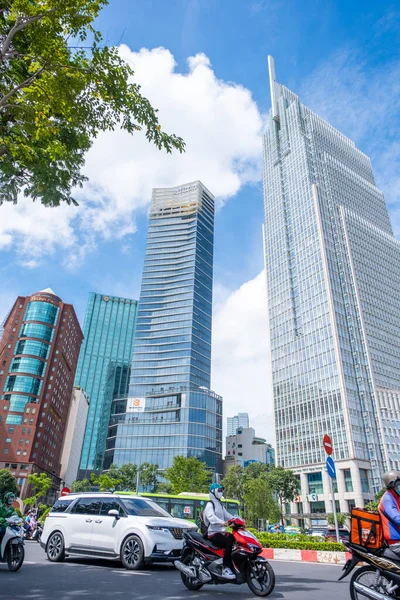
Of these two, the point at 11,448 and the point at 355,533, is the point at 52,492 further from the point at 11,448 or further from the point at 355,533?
the point at 355,533

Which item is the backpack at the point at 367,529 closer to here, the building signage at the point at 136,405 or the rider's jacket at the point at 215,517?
the rider's jacket at the point at 215,517

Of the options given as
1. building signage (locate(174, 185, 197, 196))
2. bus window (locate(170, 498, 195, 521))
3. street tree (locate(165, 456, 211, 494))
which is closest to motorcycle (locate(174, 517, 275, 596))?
bus window (locate(170, 498, 195, 521))

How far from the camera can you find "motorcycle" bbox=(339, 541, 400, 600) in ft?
16.0

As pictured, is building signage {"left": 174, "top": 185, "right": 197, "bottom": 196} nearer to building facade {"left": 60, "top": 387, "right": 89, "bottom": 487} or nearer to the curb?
building facade {"left": 60, "top": 387, "right": 89, "bottom": 487}

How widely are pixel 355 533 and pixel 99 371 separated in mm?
186141

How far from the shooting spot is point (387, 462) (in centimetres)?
7325

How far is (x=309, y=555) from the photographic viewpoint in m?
15.5

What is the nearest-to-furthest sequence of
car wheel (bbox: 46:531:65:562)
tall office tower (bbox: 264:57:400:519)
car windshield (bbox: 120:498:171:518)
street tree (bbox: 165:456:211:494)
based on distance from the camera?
car windshield (bbox: 120:498:171:518) < car wheel (bbox: 46:531:65:562) < street tree (bbox: 165:456:211:494) < tall office tower (bbox: 264:57:400:519)

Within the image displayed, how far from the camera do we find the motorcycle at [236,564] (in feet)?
20.6

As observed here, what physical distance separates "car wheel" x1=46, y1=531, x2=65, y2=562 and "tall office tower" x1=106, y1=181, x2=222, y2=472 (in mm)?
95400

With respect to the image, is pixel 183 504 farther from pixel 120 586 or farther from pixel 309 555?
pixel 120 586

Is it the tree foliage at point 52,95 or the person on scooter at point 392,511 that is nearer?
the person on scooter at point 392,511

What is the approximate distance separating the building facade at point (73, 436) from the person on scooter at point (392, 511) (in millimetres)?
139286

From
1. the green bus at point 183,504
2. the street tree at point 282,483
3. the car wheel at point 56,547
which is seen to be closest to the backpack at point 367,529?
the car wheel at point 56,547
